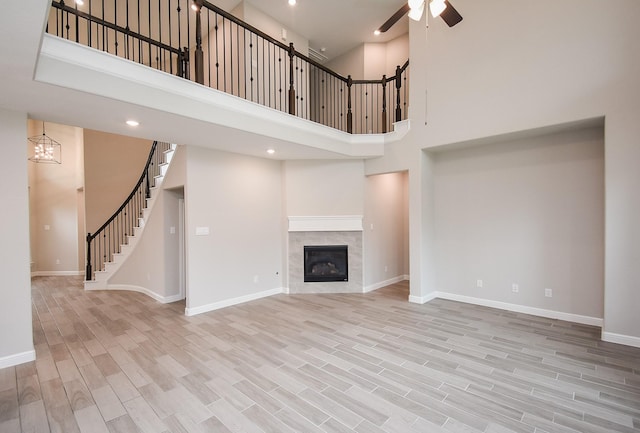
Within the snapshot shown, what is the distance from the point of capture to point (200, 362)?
124 inches

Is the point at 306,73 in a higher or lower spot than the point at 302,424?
higher

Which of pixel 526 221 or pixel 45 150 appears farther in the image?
pixel 45 150

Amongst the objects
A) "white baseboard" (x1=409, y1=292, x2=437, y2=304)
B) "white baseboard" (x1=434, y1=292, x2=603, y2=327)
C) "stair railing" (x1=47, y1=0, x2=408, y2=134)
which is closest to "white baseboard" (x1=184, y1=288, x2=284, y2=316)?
"white baseboard" (x1=409, y1=292, x2=437, y2=304)

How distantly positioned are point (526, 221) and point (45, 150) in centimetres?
1128

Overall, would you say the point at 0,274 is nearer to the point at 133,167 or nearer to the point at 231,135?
the point at 231,135

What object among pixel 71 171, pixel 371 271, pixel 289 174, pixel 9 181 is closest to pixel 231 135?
pixel 289 174

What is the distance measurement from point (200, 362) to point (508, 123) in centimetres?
497

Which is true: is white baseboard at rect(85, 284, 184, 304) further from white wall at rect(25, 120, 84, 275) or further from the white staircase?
white wall at rect(25, 120, 84, 275)

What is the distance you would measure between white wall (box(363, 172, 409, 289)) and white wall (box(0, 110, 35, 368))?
5.00m

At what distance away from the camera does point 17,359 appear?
3154 millimetres

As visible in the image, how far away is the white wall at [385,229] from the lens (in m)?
6.05

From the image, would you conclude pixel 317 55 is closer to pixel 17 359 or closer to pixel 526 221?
pixel 526 221

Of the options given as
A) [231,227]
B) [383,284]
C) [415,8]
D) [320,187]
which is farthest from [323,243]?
[415,8]

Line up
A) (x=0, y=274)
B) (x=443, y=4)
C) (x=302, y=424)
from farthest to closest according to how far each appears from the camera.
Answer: (x=0, y=274) < (x=443, y=4) < (x=302, y=424)
